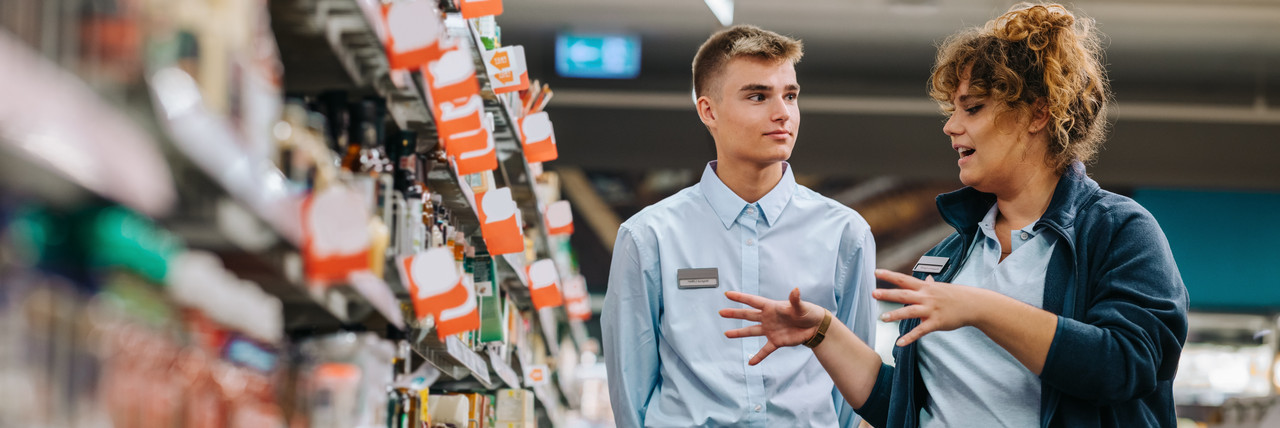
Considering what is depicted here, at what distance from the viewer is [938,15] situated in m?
6.55

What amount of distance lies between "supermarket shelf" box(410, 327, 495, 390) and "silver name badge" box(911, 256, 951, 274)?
3.44ft

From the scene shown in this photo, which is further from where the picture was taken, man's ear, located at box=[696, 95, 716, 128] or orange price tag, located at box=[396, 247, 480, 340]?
man's ear, located at box=[696, 95, 716, 128]

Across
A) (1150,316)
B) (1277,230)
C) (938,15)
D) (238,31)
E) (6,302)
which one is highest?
(938,15)

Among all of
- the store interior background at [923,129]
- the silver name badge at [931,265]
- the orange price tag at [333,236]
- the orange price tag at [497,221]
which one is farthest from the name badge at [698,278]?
the store interior background at [923,129]

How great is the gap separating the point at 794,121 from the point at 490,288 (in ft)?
3.86

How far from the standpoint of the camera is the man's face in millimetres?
3123

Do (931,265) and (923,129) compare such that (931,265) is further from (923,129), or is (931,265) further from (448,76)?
(923,129)

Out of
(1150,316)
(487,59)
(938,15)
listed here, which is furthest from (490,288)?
(938,15)

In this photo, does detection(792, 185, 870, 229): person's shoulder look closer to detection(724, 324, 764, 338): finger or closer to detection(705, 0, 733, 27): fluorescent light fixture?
detection(724, 324, 764, 338): finger

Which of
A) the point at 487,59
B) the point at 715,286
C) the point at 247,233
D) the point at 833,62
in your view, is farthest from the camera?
the point at 833,62

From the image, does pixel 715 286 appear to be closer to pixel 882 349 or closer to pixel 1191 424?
pixel 1191 424

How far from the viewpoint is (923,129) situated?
7.78 meters

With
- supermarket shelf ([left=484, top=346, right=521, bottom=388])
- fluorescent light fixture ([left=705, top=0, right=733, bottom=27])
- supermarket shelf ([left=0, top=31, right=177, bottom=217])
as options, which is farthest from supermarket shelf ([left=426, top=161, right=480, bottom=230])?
fluorescent light fixture ([left=705, top=0, right=733, bottom=27])

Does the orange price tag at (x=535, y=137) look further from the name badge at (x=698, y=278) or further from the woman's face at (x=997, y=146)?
the woman's face at (x=997, y=146)
